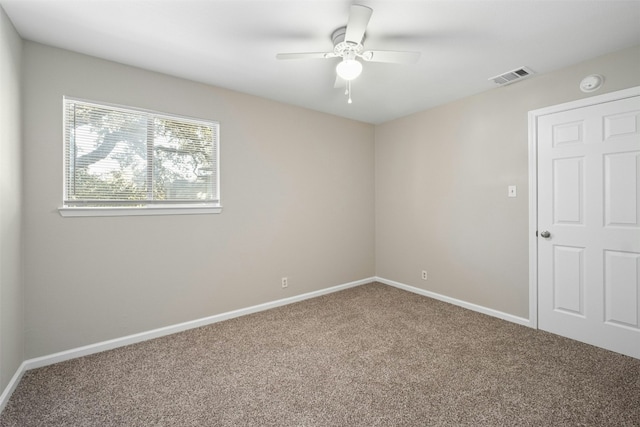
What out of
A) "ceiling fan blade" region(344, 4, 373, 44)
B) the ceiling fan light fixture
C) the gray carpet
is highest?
"ceiling fan blade" region(344, 4, 373, 44)

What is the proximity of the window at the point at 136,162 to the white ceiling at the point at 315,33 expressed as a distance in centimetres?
49

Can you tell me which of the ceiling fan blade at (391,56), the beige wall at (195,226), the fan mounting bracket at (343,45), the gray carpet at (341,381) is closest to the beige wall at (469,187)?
the beige wall at (195,226)

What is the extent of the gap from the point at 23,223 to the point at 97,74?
1.33m

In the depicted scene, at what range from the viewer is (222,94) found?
311 centimetres

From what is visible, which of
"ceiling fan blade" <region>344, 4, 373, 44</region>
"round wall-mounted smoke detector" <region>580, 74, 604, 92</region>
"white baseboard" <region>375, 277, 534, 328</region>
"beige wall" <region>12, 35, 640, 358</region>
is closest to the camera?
"ceiling fan blade" <region>344, 4, 373, 44</region>

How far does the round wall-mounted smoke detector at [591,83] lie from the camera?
2473 mm

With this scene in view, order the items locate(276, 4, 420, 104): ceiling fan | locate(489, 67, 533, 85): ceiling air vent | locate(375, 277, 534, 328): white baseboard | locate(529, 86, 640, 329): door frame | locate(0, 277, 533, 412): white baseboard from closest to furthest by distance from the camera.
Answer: locate(276, 4, 420, 104): ceiling fan → locate(0, 277, 533, 412): white baseboard → locate(489, 67, 533, 85): ceiling air vent → locate(529, 86, 640, 329): door frame → locate(375, 277, 534, 328): white baseboard

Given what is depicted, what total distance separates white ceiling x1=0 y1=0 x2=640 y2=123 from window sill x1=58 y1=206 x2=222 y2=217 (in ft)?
4.21

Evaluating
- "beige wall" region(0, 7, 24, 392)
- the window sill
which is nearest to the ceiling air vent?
the window sill

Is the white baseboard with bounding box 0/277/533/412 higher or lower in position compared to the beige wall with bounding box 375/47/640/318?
lower

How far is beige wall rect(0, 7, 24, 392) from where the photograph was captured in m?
1.80

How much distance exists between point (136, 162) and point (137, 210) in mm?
439

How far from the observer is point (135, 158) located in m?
2.63

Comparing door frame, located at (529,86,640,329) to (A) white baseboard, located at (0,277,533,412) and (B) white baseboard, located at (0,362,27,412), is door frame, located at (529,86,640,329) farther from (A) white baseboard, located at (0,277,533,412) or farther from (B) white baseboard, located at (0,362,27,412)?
(B) white baseboard, located at (0,362,27,412)
